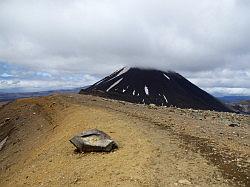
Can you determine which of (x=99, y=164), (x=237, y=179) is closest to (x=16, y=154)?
(x=99, y=164)

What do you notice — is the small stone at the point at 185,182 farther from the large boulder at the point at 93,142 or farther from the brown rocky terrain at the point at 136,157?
the large boulder at the point at 93,142

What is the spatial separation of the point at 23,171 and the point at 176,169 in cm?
1101

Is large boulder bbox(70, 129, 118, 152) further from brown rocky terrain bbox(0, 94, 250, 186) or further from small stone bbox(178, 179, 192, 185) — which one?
small stone bbox(178, 179, 192, 185)

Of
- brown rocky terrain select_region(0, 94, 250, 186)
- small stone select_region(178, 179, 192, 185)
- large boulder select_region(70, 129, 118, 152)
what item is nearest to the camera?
small stone select_region(178, 179, 192, 185)

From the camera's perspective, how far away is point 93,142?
24.1 metres

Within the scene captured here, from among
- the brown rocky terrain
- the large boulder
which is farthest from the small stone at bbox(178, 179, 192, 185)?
the large boulder

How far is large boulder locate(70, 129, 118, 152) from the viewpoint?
23719 millimetres

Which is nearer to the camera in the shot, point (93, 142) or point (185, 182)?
point (185, 182)

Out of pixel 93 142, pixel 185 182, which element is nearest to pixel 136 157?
pixel 93 142

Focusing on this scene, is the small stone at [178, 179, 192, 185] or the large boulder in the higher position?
the large boulder

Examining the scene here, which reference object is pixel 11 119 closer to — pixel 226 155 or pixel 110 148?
pixel 110 148

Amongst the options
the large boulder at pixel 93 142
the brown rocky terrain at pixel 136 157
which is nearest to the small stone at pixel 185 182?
the brown rocky terrain at pixel 136 157

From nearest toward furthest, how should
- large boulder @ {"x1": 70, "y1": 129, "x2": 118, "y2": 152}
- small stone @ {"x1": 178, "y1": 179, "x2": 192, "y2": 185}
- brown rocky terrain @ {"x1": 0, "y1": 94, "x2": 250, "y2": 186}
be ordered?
small stone @ {"x1": 178, "y1": 179, "x2": 192, "y2": 185}, brown rocky terrain @ {"x1": 0, "y1": 94, "x2": 250, "y2": 186}, large boulder @ {"x1": 70, "y1": 129, "x2": 118, "y2": 152}

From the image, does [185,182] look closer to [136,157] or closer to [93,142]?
[136,157]
